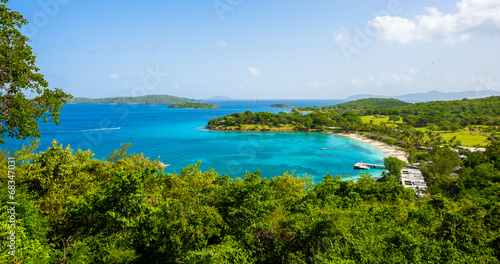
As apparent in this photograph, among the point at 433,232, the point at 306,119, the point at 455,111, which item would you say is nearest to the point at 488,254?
the point at 433,232

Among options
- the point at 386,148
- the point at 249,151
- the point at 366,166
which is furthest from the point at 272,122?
the point at 366,166

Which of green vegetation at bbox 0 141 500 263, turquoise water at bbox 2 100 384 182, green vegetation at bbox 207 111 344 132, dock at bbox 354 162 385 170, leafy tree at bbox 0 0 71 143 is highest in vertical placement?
leafy tree at bbox 0 0 71 143

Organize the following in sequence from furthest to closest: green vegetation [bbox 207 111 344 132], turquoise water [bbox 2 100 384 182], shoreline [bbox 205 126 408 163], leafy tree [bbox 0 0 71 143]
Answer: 1. green vegetation [bbox 207 111 344 132]
2. shoreline [bbox 205 126 408 163]
3. turquoise water [bbox 2 100 384 182]
4. leafy tree [bbox 0 0 71 143]

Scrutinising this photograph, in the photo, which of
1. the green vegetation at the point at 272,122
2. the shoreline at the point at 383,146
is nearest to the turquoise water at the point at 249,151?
the shoreline at the point at 383,146

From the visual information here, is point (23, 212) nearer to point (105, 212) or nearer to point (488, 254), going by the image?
point (105, 212)

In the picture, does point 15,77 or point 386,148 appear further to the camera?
point 386,148

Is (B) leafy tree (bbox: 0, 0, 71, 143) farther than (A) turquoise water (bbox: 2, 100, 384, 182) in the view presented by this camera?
No

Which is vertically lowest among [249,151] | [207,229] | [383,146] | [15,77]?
[383,146]

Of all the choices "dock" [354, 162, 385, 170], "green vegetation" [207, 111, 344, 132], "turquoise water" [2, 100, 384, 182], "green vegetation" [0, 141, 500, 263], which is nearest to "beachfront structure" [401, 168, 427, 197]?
"turquoise water" [2, 100, 384, 182]

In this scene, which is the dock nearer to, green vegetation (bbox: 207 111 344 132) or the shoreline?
the shoreline

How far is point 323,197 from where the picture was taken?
1330 cm

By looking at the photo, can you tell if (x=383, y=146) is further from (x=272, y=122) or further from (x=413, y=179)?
(x=272, y=122)

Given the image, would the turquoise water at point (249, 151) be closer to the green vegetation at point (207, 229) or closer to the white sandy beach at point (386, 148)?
the white sandy beach at point (386, 148)

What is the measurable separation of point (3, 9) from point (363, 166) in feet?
141
